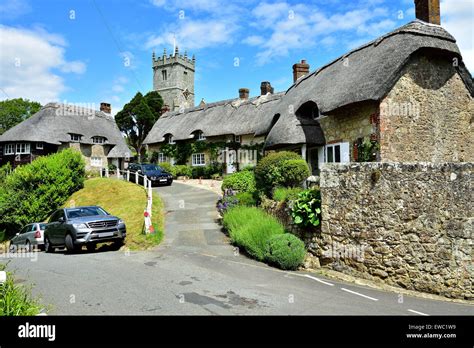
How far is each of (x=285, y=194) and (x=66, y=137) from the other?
33.3m

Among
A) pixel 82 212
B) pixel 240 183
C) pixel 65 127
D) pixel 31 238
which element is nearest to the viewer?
pixel 82 212

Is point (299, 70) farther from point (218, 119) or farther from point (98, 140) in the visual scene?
point (98, 140)

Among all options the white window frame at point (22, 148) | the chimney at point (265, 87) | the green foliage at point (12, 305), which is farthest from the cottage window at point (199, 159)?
the green foliage at point (12, 305)

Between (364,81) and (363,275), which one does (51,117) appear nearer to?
(364,81)

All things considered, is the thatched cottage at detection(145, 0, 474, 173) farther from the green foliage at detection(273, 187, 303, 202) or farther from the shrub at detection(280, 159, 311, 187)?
the green foliage at detection(273, 187, 303, 202)

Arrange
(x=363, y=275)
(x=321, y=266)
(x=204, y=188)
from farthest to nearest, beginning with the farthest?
(x=204, y=188), (x=321, y=266), (x=363, y=275)

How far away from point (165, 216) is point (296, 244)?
29.7 feet

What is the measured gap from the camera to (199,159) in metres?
35.2

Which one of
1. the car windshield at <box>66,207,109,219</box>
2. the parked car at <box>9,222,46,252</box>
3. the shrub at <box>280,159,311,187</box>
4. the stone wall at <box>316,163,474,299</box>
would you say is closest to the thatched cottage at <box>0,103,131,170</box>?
the parked car at <box>9,222,46,252</box>

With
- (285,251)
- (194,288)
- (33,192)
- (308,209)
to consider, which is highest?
(308,209)

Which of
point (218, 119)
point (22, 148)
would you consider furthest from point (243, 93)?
point (22, 148)

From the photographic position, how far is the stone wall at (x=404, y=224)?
27.8 feet
